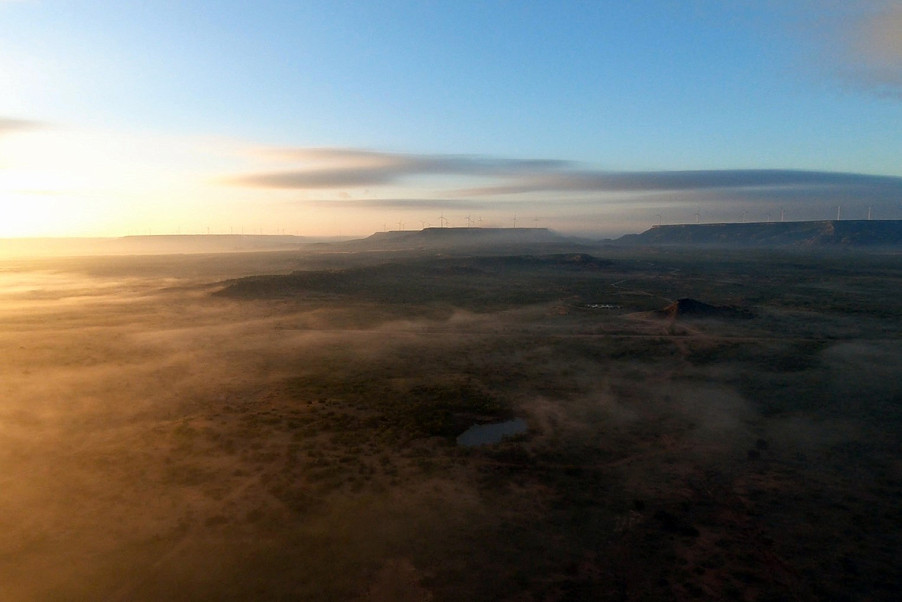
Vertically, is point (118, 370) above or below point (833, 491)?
above

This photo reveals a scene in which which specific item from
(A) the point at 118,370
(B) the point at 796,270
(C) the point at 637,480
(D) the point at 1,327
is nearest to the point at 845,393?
(C) the point at 637,480

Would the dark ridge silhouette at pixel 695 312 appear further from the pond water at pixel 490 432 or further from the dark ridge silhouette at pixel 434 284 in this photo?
the pond water at pixel 490 432

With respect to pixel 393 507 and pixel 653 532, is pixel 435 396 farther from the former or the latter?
pixel 653 532

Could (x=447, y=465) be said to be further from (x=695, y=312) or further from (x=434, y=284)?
(x=434, y=284)

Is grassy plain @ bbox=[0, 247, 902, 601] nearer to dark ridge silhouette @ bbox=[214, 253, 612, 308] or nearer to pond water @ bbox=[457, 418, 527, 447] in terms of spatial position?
pond water @ bbox=[457, 418, 527, 447]

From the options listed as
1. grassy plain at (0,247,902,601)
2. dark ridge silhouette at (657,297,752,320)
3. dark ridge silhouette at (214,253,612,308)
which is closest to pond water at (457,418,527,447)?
grassy plain at (0,247,902,601)
